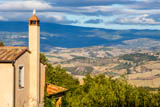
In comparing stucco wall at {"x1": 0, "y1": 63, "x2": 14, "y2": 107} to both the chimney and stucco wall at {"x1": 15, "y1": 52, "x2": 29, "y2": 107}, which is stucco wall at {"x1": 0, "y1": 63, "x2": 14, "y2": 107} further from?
the chimney

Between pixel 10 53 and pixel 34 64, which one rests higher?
pixel 10 53

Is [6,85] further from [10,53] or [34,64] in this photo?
[34,64]

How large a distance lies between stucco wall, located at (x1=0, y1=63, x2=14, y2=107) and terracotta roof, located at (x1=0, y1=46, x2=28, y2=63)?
39cm

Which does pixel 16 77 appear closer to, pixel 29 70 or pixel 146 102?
pixel 29 70

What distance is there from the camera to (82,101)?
76.9 ft

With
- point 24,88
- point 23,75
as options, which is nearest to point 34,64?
point 23,75

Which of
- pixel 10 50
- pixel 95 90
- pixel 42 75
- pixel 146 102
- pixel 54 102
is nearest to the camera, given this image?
pixel 146 102

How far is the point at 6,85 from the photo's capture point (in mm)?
24359

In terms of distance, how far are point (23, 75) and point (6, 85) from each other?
1732 millimetres

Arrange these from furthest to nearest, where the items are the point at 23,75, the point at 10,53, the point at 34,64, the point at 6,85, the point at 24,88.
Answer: the point at 34,64, the point at 24,88, the point at 23,75, the point at 10,53, the point at 6,85

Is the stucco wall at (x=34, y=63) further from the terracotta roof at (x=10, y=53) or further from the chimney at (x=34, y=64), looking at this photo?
the terracotta roof at (x=10, y=53)

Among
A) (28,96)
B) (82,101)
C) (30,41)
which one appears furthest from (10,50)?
(82,101)

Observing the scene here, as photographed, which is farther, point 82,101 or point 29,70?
point 29,70

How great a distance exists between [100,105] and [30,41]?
24.3ft
